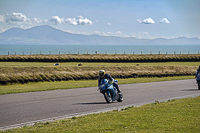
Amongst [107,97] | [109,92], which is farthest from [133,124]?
[109,92]

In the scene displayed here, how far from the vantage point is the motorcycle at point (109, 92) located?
655 inches

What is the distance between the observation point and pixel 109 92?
1714 cm

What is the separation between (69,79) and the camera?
37.2 meters

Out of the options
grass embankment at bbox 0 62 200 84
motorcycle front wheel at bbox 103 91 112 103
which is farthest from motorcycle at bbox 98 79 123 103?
grass embankment at bbox 0 62 200 84

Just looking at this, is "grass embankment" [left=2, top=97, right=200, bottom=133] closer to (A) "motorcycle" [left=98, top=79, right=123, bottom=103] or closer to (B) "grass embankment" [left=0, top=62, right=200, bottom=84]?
(A) "motorcycle" [left=98, top=79, right=123, bottom=103]

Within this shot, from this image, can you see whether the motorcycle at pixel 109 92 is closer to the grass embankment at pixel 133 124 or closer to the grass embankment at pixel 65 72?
the grass embankment at pixel 133 124

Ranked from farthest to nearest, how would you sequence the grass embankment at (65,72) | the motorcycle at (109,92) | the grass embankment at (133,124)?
the grass embankment at (65,72) < the motorcycle at (109,92) < the grass embankment at (133,124)

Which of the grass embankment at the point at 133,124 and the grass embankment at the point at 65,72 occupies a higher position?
the grass embankment at the point at 65,72

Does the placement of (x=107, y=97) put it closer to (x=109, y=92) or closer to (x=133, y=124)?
(x=109, y=92)

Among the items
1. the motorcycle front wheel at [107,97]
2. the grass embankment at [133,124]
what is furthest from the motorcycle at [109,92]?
the grass embankment at [133,124]

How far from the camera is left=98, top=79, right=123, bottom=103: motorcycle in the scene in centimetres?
1662

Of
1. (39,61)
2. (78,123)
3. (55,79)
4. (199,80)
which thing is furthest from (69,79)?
(39,61)

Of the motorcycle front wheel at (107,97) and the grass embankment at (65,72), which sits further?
the grass embankment at (65,72)

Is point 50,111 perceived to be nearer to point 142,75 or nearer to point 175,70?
point 142,75
